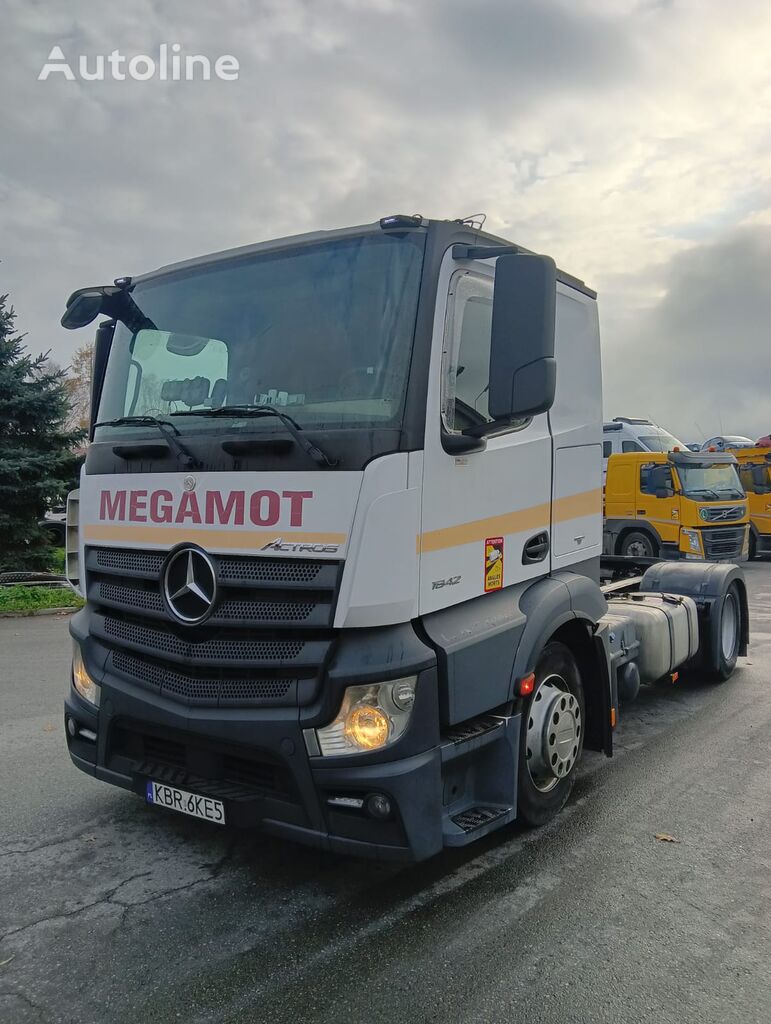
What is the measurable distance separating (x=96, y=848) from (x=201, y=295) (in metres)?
2.61

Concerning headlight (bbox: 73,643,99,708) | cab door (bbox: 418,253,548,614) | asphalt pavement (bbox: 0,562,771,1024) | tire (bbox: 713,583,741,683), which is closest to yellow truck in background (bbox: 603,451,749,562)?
tire (bbox: 713,583,741,683)

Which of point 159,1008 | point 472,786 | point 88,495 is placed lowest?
point 159,1008

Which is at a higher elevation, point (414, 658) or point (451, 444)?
point (451, 444)

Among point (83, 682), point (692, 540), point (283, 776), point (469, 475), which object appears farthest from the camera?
point (692, 540)

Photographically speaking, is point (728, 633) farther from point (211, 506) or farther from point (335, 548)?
point (211, 506)

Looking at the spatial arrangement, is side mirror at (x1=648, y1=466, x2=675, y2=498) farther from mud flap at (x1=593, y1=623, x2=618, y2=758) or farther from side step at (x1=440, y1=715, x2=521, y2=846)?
side step at (x1=440, y1=715, x2=521, y2=846)

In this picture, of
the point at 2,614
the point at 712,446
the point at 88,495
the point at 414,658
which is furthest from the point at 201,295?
the point at 712,446

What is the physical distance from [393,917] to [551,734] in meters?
1.15

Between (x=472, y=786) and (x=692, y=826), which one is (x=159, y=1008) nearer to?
(x=472, y=786)

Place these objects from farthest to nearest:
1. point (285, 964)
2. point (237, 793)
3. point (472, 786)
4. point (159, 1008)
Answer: point (472, 786)
point (237, 793)
point (285, 964)
point (159, 1008)

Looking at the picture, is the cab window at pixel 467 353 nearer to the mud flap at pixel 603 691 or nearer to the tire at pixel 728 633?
the mud flap at pixel 603 691

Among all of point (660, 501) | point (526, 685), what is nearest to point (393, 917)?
point (526, 685)

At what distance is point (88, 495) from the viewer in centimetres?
385

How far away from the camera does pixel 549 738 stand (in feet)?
12.6
